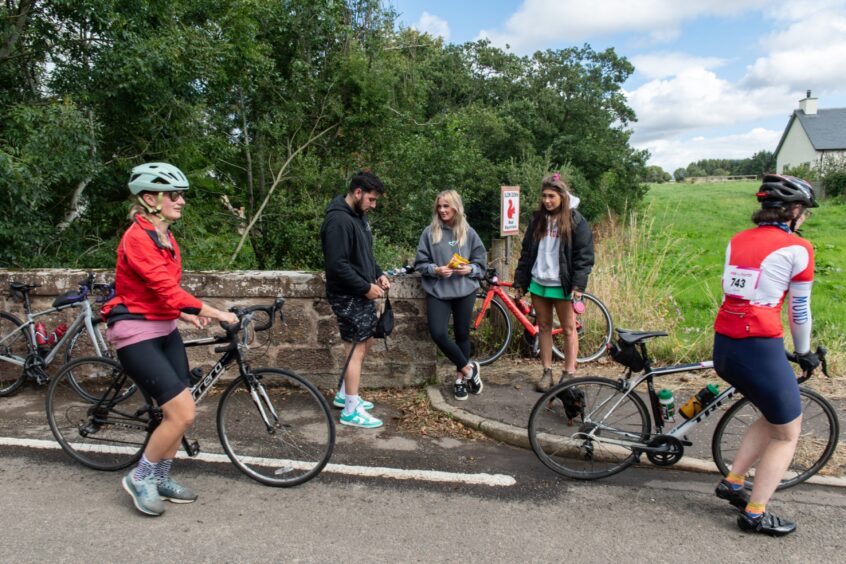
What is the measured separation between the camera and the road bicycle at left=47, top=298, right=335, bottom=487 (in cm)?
383

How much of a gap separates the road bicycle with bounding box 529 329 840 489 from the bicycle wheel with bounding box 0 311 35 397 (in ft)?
16.2

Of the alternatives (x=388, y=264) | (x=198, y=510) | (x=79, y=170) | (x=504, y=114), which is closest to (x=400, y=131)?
(x=388, y=264)

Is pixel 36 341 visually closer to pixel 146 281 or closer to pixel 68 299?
pixel 68 299

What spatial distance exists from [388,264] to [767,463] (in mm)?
7581

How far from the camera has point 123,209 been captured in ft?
29.1

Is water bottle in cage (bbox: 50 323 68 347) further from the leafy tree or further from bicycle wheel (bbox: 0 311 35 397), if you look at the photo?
the leafy tree

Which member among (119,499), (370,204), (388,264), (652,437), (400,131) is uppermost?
(400,131)

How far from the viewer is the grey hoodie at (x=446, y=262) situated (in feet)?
17.3

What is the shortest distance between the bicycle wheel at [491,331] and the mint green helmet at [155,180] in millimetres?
4014

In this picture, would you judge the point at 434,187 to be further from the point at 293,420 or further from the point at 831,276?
the point at 293,420

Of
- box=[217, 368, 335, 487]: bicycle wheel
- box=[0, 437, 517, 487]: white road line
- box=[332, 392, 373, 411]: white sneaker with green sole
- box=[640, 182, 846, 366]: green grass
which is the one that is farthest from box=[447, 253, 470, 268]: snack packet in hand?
box=[640, 182, 846, 366]: green grass

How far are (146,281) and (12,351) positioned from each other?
12.2 feet

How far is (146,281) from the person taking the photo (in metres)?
3.29

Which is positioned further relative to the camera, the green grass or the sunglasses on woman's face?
the green grass
